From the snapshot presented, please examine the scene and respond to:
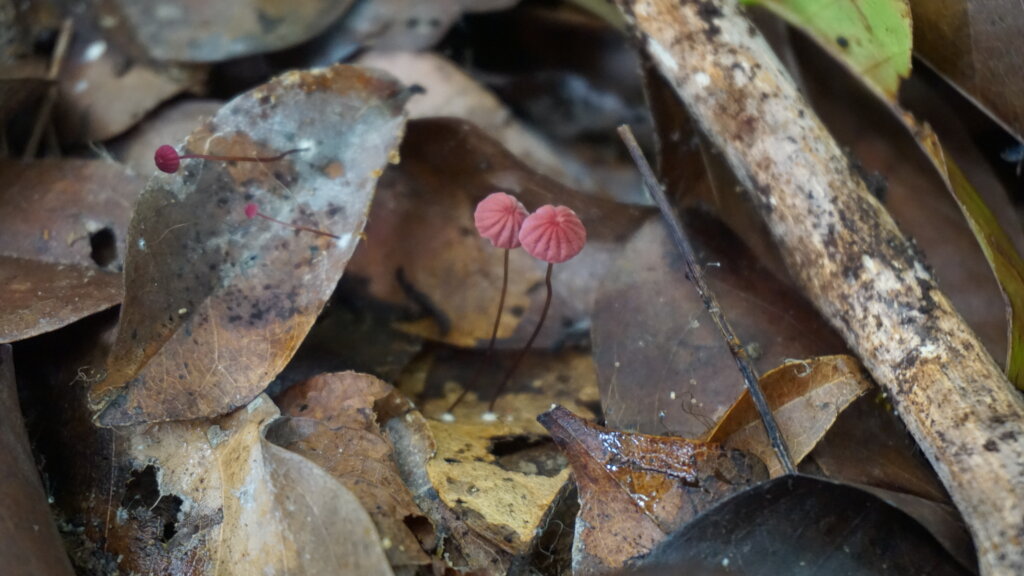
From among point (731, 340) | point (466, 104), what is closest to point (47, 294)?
point (466, 104)

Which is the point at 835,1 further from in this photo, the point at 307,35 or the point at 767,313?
the point at 307,35

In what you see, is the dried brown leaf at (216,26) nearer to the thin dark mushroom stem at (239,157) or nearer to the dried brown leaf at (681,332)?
the thin dark mushroom stem at (239,157)

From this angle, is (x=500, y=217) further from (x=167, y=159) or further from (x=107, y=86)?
(x=107, y=86)

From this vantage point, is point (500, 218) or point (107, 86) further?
point (107, 86)

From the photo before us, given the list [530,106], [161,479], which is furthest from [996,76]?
[161,479]

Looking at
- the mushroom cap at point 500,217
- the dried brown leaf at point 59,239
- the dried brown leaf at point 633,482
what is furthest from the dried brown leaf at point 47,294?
the dried brown leaf at point 633,482

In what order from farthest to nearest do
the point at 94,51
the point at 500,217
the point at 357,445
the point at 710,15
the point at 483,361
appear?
the point at 94,51 → the point at 483,361 → the point at 710,15 → the point at 500,217 → the point at 357,445
